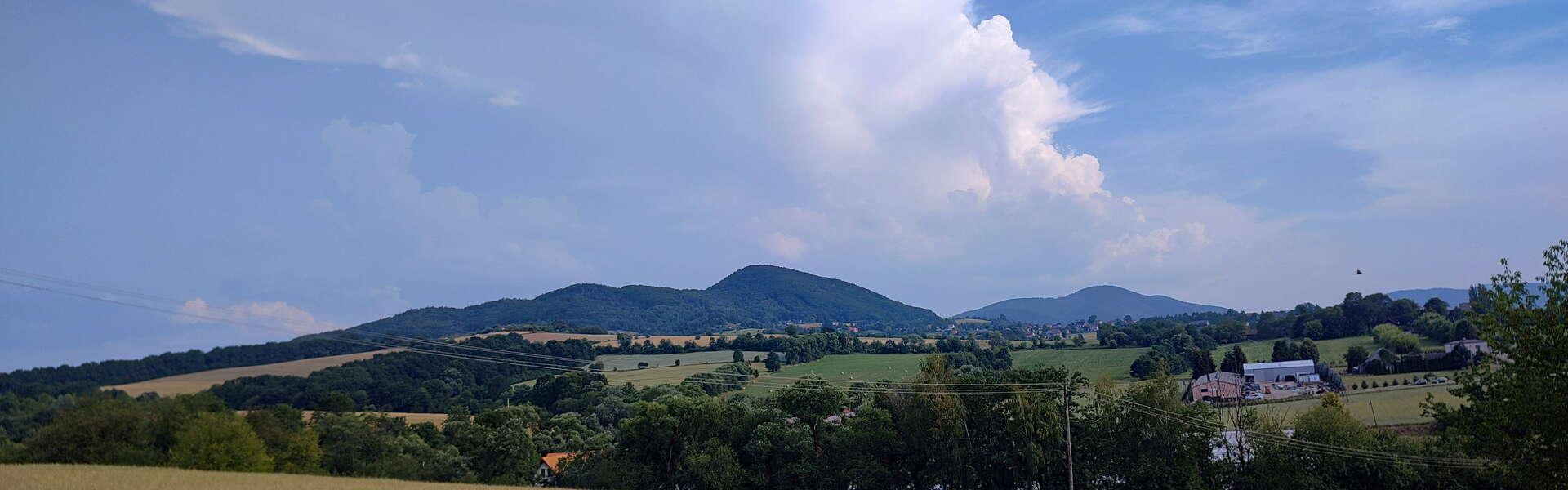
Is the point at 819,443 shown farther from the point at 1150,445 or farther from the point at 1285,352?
the point at 1285,352

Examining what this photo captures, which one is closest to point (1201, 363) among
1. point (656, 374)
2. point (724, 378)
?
point (724, 378)

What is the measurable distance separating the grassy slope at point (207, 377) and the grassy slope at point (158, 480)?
4586 millimetres

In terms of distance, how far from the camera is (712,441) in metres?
47.5

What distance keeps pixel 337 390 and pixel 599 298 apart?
13349 cm

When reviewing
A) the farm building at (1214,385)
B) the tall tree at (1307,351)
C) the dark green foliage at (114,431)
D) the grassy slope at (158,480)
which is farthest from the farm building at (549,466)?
the tall tree at (1307,351)

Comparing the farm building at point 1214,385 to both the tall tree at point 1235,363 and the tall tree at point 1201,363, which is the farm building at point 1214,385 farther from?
the tall tree at point 1201,363

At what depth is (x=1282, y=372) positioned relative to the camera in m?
82.8

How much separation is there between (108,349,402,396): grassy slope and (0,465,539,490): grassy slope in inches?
181

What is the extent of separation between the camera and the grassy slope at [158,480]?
25984mm

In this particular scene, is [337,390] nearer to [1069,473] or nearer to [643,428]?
[643,428]

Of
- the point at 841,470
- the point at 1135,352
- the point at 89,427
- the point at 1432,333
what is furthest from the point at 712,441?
the point at 1432,333

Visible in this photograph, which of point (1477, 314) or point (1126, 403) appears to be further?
point (1126, 403)

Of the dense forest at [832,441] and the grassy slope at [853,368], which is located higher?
the grassy slope at [853,368]

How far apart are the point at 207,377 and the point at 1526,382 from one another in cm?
4751
